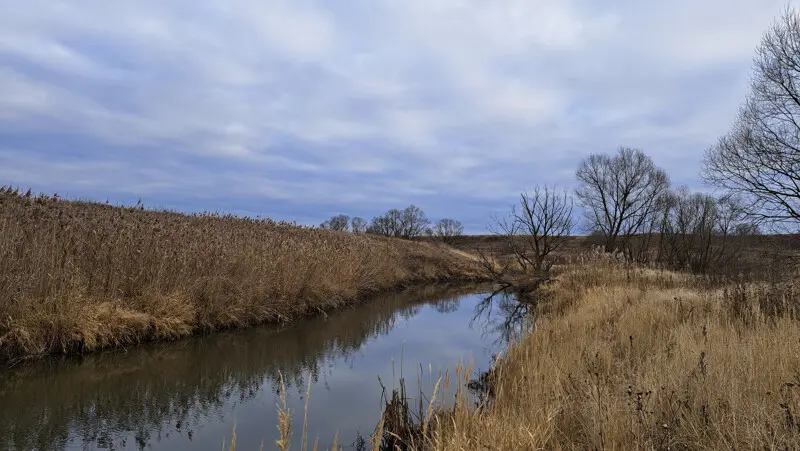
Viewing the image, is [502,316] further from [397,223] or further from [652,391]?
[397,223]

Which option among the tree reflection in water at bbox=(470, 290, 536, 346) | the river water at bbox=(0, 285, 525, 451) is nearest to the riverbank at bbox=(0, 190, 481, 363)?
the river water at bbox=(0, 285, 525, 451)

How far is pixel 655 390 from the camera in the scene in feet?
10.2

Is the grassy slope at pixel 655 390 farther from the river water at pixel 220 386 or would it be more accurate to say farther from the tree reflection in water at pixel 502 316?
the tree reflection in water at pixel 502 316

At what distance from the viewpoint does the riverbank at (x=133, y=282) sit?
648 cm

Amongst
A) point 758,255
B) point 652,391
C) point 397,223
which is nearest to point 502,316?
point 758,255

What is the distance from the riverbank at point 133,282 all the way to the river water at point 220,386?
380mm

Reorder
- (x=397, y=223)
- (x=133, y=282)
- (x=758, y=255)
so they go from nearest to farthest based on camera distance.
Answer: (x=133, y=282) < (x=758, y=255) < (x=397, y=223)

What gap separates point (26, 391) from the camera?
5.36m

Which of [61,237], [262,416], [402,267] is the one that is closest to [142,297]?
[61,237]

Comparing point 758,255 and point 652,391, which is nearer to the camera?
point 652,391

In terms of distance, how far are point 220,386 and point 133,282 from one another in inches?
122

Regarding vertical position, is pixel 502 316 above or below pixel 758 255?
below

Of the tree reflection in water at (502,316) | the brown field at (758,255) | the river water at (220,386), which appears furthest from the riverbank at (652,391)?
the brown field at (758,255)

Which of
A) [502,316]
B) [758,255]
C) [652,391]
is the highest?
[758,255]
